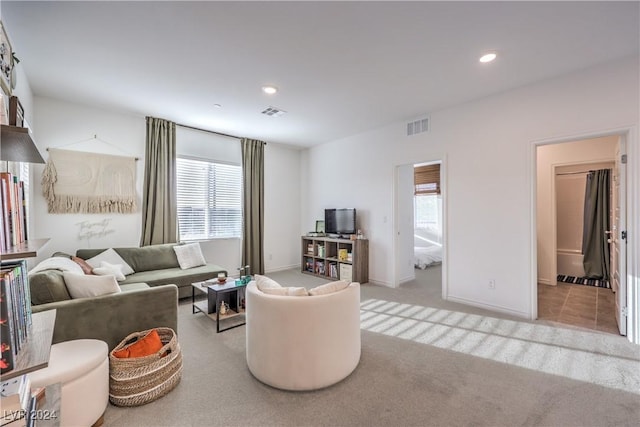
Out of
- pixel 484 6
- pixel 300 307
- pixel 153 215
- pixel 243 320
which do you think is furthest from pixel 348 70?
pixel 153 215

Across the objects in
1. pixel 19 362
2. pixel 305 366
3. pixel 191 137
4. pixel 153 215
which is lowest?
pixel 305 366

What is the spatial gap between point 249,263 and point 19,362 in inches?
175

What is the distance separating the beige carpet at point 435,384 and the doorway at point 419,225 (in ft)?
4.82

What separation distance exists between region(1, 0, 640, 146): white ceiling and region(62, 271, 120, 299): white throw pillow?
199 cm

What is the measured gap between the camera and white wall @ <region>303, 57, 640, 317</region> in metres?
2.76

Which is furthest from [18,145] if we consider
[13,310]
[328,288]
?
[328,288]

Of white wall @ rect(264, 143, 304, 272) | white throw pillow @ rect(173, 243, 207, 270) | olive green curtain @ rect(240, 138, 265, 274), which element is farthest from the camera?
white wall @ rect(264, 143, 304, 272)

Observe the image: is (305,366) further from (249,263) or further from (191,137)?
(191,137)

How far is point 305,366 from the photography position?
1.86 metres

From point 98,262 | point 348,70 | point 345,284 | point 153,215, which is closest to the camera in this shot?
point 345,284

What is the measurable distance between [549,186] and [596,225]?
1.06 meters

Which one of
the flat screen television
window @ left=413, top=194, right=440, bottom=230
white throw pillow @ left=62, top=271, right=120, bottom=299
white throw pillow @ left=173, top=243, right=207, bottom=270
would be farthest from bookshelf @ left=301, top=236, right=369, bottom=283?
white throw pillow @ left=62, top=271, right=120, bottom=299

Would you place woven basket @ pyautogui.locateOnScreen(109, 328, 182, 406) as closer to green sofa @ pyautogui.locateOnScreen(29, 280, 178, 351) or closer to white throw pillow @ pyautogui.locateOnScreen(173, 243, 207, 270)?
green sofa @ pyautogui.locateOnScreen(29, 280, 178, 351)

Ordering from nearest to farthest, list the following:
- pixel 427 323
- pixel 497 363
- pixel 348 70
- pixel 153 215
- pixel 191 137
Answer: pixel 497 363, pixel 348 70, pixel 427 323, pixel 153 215, pixel 191 137
